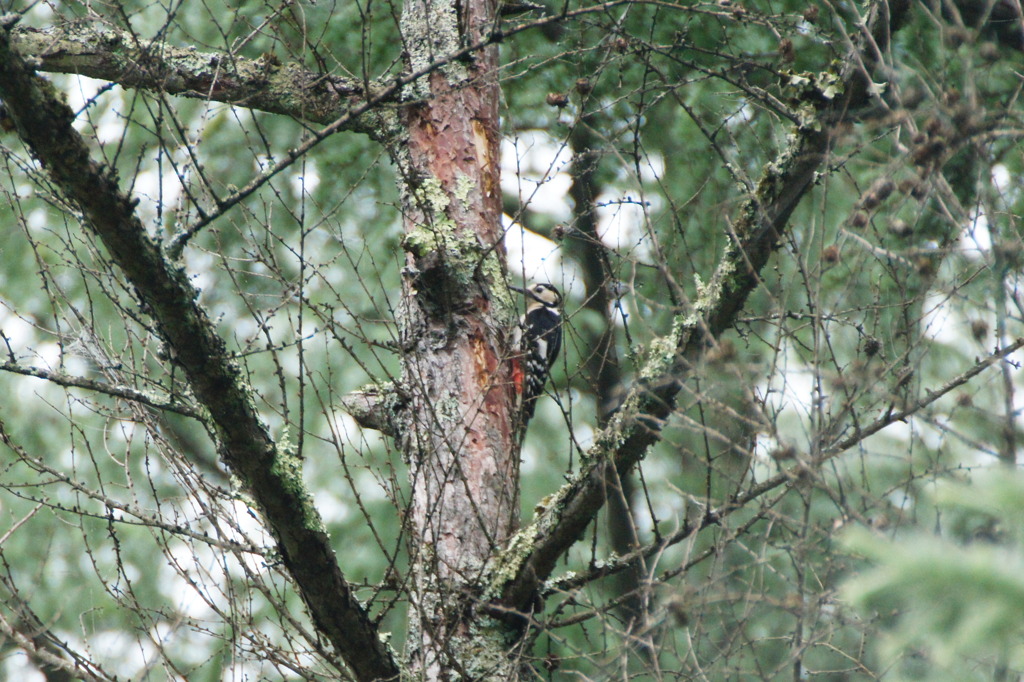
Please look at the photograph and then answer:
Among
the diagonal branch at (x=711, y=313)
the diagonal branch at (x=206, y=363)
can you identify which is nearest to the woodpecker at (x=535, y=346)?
the diagonal branch at (x=711, y=313)

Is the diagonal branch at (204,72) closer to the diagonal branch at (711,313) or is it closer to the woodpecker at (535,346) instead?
the woodpecker at (535,346)

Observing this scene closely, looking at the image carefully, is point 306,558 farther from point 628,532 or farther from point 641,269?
point 641,269

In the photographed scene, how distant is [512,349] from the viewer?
3.37m

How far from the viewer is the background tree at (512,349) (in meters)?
2.05

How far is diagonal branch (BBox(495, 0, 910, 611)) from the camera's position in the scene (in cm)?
255

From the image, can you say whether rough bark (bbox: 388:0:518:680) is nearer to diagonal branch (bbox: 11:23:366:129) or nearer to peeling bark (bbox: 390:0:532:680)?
peeling bark (bbox: 390:0:532:680)

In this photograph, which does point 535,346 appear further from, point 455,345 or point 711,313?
point 711,313

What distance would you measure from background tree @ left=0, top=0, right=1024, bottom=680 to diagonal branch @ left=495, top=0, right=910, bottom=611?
0.04ft

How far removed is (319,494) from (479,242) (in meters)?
2.24

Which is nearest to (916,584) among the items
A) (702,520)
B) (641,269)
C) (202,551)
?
(702,520)

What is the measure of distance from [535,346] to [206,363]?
65.5 inches

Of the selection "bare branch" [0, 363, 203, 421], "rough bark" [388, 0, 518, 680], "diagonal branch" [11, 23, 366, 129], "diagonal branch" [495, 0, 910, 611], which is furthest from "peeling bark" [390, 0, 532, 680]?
"bare branch" [0, 363, 203, 421]

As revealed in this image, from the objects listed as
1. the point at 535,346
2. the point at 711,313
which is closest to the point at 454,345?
the point at 535,346

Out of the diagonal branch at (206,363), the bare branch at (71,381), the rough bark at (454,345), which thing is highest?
the rough bark at (454,345)
